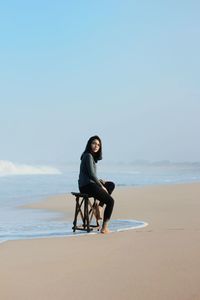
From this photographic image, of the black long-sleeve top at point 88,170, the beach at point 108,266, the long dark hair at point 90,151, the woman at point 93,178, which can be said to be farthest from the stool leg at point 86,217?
the long dark hair at point 90,151

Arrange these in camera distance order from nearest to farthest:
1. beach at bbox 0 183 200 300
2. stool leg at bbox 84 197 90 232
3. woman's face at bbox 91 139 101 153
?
beach at bbox 0 183 200 300
stool leg at bbox 84 197 90 232
woman's face at bbox 91 139 101 153

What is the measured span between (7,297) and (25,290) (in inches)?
8.1

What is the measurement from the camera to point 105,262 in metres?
4.88

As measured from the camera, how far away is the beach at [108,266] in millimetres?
3822

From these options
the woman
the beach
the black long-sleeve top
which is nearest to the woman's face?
the woman

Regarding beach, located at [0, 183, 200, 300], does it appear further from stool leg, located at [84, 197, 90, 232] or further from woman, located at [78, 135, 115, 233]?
woman, located at [78, 135, 115, 233]

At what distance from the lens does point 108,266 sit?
15.4 feet

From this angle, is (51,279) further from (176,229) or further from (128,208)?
(128,208)

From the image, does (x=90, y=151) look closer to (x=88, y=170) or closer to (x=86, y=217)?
(x=88, y=170)

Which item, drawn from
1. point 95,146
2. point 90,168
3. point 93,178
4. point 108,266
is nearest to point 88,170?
point 90,168

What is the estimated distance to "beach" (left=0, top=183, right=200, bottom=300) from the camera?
382cm

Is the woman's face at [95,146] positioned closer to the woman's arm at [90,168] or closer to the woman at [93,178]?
the woman at [93,178]

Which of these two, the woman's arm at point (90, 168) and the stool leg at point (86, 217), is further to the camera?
the woman's arm at point (90, 168)

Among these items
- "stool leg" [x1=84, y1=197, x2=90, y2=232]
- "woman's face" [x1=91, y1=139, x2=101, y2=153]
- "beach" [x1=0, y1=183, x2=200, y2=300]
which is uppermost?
"woman's face" [x1=91, y1=139, x2=101, y2=153]
